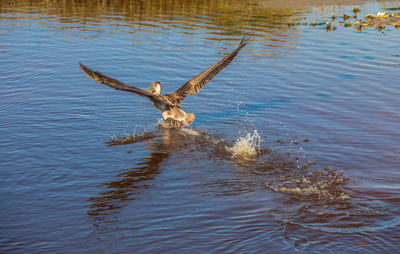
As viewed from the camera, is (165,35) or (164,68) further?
(165,35)

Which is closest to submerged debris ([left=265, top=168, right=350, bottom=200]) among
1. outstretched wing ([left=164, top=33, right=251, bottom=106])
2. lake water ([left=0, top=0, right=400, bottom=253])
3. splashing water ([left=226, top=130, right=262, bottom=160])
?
lake water ([left=0, top=0, right=400, bottom=253])

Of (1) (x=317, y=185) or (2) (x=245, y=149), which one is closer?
(1) (x=317, y=185)

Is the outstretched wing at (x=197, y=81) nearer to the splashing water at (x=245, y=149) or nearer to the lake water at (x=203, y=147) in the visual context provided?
the lake water at (x=203, y=147)

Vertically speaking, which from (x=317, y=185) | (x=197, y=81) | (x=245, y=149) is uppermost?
(x=197, y=81)

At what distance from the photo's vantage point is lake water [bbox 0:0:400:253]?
5.89 meters

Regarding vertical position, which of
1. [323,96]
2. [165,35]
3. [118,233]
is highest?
[165,35]

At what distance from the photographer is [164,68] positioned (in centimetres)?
1300

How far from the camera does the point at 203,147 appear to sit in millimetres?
8641

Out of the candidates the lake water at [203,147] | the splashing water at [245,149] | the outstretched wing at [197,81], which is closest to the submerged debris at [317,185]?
the lake water at [203,147]

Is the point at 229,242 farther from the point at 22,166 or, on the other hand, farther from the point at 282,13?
the point at 282,13

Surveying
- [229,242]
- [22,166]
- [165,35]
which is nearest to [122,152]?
[22,166]

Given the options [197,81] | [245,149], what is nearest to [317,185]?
[245,149]

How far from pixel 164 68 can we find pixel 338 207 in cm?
749

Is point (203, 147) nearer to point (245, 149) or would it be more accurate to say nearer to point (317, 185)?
point (245, 149)
